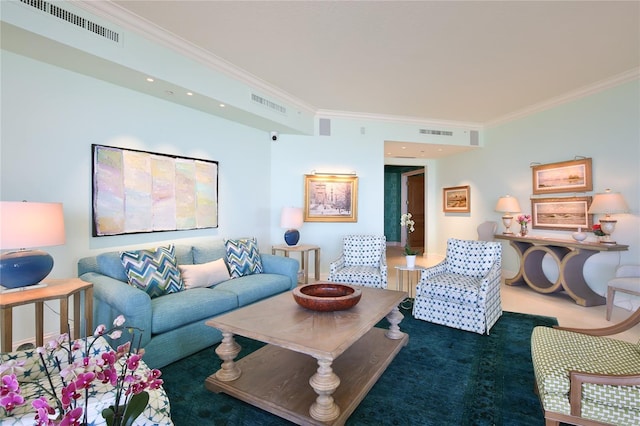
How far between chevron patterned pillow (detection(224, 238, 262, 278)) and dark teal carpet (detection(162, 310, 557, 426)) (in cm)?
88

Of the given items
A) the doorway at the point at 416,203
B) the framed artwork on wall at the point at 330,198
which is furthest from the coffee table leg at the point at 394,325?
the doorway at the point at 416,203

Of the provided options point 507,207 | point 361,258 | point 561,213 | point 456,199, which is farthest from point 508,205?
point 361,258

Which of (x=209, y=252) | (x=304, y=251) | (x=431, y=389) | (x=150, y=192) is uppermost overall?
(x=150, y=192)

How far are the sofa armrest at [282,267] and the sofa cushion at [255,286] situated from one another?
0.08 m

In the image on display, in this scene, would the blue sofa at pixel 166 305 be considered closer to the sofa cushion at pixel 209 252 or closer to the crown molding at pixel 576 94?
the sofa cushion at pixel 209 252

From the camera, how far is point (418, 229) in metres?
9.70

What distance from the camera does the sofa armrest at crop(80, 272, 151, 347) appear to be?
2.33 metres

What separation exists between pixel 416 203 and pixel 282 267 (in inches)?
264

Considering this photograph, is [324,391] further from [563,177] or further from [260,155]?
[563,177]

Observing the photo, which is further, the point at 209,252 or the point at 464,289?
the point at 209,252

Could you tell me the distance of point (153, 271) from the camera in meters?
2.90

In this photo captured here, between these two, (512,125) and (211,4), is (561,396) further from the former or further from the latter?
(512,125)

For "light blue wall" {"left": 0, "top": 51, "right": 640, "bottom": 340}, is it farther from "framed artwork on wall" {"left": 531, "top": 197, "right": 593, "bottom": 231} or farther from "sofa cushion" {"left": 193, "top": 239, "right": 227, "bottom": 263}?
"sofa cushion" {"left": 193, "top": 239, "right": 227, "bottom": 263}

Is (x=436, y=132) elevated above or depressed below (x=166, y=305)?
above
